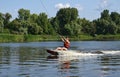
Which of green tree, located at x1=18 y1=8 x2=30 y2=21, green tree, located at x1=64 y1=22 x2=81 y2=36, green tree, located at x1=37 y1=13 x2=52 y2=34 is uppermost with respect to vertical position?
green tree, located at x1=18 y1=8 x2=30 y2=21

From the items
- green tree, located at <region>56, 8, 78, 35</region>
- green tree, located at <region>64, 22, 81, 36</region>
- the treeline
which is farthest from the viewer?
green tree, located at <region>56, 8, 78, 35</region>

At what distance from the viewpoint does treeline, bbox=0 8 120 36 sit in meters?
157

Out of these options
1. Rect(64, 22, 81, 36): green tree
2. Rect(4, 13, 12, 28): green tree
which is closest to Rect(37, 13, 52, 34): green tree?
Rect(64, 22, 81, 36): green tree

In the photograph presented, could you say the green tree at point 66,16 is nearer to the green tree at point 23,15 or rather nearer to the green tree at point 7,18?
the green tree at point 23,15

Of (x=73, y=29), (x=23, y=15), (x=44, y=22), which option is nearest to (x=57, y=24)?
(x=44, y=22)

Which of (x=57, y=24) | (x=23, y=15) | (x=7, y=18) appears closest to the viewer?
(x=23, y=15)

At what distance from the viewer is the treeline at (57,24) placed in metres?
157

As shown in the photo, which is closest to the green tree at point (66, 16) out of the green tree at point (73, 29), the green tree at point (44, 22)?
the green tree at point (44, 22)

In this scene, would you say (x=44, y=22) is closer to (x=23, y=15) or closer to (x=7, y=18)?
(x=23, y=15)

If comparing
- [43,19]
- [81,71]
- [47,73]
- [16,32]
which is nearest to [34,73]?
[47,73]

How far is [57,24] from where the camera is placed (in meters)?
179

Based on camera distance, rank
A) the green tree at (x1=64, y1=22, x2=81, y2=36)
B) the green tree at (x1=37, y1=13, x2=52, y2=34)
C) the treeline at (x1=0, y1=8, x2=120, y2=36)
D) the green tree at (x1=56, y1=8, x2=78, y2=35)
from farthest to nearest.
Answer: the green tree at (x1=56, y1=8, x2=78, y2=35), the green tree at (x1=64, y1=22, x2=81, y2=36), the green tree at (x1=37, y1=13, x2=52, y2=34), the treeline at (x1=0, y1=8, x2=120, y2=36)

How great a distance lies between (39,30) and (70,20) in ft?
101

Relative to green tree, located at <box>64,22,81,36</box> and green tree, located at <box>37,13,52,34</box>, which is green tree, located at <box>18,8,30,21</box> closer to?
green tree, located at <box>37,13,52,34</box>
